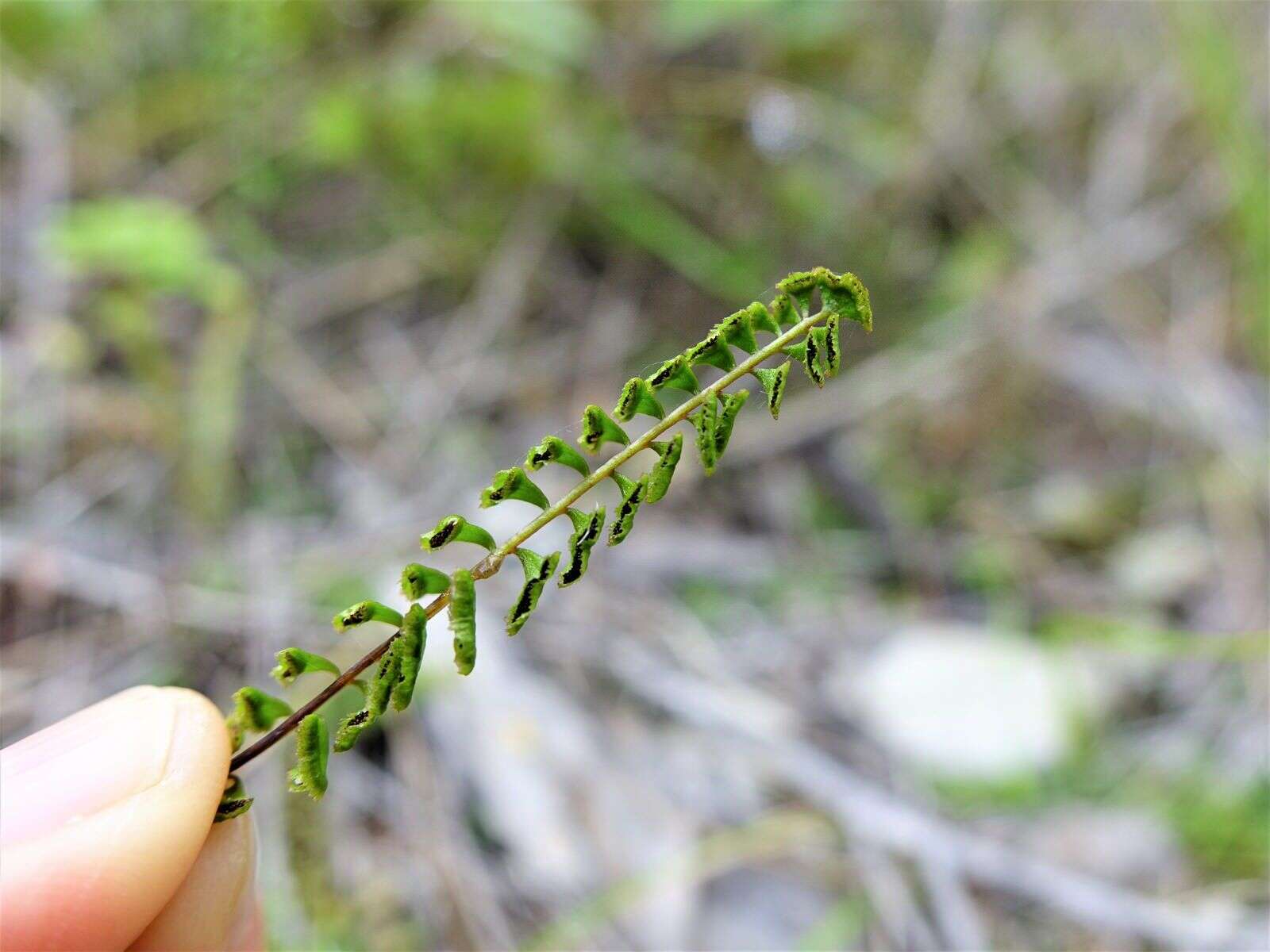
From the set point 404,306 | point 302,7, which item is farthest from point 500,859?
point 302,7

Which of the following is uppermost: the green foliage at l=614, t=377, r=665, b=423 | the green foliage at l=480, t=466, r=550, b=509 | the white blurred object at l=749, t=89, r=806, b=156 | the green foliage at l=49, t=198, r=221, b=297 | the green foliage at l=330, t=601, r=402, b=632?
the white blurred object at l=749, t=89, r=806, b=156

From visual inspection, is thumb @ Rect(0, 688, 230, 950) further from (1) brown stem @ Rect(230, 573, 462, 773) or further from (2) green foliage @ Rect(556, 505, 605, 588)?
(2) green foliage @ Rect(556, 505, 605, 588)

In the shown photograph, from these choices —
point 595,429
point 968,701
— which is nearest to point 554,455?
point 595,429

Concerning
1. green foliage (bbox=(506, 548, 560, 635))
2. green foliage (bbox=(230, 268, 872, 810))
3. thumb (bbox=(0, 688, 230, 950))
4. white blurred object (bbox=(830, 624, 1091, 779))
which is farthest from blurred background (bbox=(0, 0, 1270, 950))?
thumb (bbox=(0, 688, 230, 950))

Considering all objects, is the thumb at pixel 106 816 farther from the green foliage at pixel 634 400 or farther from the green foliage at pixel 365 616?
the green foliage at pixel 634 400

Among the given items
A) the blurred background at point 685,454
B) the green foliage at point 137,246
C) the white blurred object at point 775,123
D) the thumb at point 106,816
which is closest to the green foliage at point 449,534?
the thumb at point 106,816

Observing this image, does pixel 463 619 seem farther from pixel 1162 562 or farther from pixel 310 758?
pixel 1162 562

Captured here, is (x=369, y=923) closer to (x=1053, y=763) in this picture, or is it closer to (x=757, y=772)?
(x=757, y=772)
